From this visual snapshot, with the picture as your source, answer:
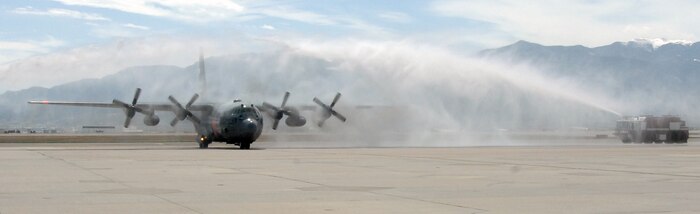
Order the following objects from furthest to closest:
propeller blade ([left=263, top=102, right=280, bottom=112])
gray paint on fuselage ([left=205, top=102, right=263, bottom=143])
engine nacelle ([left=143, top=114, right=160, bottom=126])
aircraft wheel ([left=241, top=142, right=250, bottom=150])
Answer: propeller blade ([left=263, top=102, right=280, bottom=112]) < engine nacelle ([left=143, top=114, right=160, bottom=126]) < aircraft wheel ([left=241, top=142, right=250, bottom=150]) < gray paint on fuselage ([left=205, top=102, right=263, bottom=143])

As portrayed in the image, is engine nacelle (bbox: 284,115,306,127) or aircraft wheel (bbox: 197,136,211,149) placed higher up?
engine nacelle (bbox: 284,115,306,127)

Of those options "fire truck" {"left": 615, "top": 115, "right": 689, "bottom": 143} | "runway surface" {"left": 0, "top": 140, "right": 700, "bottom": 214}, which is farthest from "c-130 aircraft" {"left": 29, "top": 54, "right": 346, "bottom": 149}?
"fire truck" {"left": 615, "top": 115, "right": 689, "bottom": 143}

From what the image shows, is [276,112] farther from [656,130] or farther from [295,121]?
[656,130]

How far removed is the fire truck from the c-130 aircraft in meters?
27.5

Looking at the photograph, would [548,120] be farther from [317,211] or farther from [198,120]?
[317,211]

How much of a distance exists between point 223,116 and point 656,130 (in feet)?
128

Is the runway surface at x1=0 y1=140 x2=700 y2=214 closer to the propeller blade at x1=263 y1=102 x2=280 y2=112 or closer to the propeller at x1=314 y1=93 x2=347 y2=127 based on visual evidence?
the propeller blade at x1=263 y1=102 x2=280 y2=112

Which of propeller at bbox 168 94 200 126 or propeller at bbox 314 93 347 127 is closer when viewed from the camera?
propeller at bbox 168 94 200 126

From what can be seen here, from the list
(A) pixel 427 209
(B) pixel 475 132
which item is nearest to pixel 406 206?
(A) pixel 427 209

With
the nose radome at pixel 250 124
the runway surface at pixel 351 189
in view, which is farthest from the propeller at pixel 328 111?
the runway surface at pixel 351 189

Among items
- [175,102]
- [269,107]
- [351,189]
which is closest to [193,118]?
[175,102]

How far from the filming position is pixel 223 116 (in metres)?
54.9

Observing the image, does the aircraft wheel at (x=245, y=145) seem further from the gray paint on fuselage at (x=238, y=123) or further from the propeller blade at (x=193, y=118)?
the propeller blade at (x=193, y=118)

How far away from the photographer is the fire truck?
72938mm
